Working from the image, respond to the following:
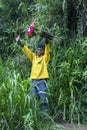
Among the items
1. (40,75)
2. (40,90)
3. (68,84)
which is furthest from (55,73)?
(40,90)

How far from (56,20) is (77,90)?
7.15ft

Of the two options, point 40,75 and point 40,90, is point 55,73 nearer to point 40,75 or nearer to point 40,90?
point 40,75

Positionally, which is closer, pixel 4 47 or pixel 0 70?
pixel 0 70

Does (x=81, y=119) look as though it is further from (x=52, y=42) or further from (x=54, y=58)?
(x=52, y=42)

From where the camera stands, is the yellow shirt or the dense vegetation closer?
the dense vegetation

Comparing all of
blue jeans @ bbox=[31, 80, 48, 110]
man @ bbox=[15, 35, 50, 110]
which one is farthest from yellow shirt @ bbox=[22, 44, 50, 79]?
blue jeans @ bbox=[31, 80, 48, 110]

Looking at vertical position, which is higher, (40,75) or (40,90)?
(40,75)

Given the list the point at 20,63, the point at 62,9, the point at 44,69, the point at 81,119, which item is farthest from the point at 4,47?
the point at 81,119

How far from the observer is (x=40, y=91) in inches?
268

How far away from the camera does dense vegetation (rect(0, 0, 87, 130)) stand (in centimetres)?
580

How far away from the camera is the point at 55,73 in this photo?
24.2 feet

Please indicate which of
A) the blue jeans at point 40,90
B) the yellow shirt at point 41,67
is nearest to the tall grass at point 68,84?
the blue jeans at point 40,90

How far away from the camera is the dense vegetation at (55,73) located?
228 inches

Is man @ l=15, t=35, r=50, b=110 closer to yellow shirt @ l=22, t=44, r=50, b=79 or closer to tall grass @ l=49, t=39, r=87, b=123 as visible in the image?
yellow shirt @ l=22, t=44, r=50, b=79
